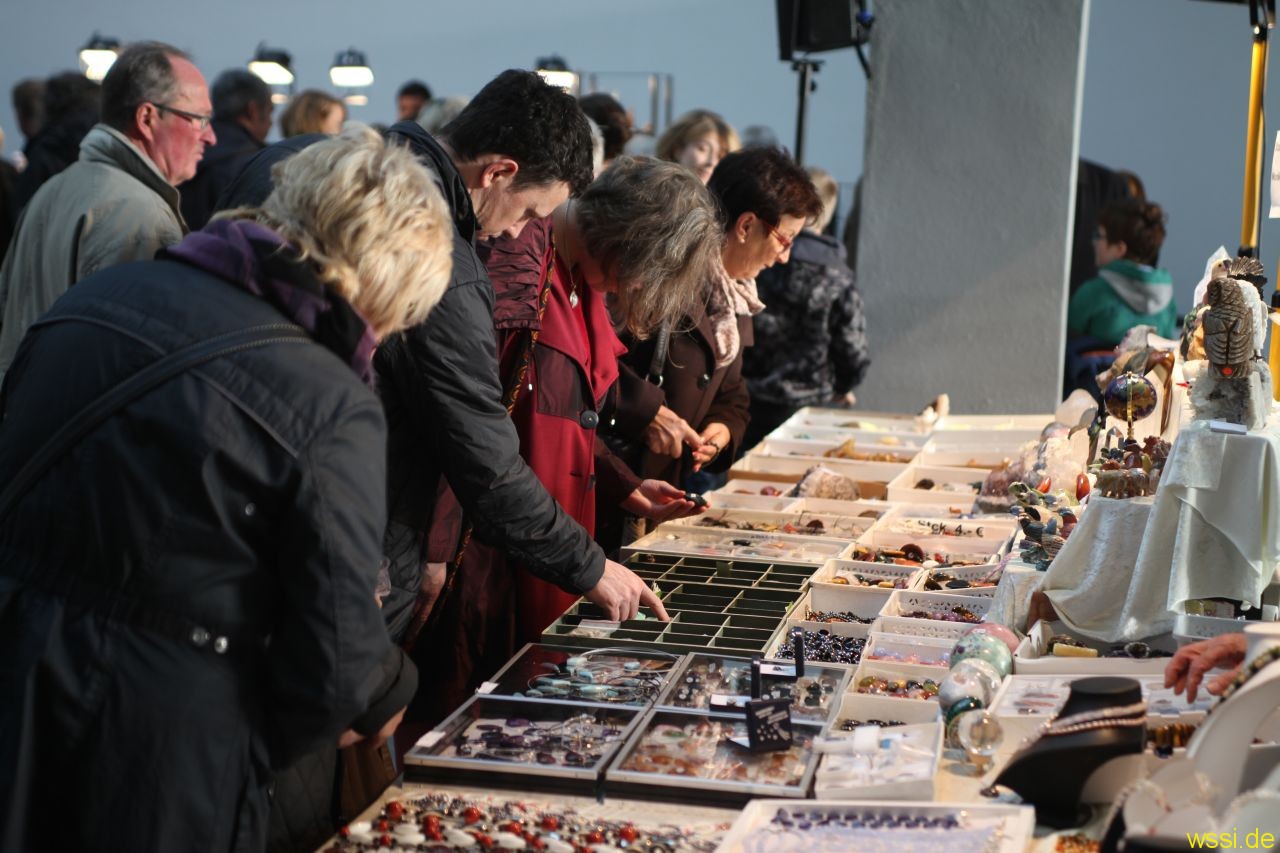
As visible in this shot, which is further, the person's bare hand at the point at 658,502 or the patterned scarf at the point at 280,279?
the person's bare hand at the point at 658,502

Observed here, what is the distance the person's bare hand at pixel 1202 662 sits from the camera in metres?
1.72

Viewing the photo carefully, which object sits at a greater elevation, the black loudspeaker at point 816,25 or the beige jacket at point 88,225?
the black loudspeaker at point 816,25

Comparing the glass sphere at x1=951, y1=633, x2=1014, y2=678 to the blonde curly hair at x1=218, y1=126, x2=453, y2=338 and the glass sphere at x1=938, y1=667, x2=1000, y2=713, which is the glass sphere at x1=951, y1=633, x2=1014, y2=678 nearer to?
the glass sphere at x1=938, y1=667, x2=1000, y2=713

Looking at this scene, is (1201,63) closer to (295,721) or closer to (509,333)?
(509,333)

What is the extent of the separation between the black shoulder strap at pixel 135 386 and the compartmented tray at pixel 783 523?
2.00 m

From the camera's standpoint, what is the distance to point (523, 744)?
201 cm

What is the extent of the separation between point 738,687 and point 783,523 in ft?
4.41

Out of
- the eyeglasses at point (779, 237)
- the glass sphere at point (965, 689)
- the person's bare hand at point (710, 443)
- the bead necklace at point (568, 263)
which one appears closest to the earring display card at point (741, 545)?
the person's bare hand at point (710, 443)

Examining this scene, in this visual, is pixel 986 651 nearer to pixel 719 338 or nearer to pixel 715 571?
pixel 715 571

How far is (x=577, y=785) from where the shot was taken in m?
1.87

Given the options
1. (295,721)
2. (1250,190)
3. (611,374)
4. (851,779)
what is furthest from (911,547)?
(295,721)

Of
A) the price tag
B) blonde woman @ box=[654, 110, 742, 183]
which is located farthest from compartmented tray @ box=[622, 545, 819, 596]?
blonde woman @ box=[654, 110, 742, 183]

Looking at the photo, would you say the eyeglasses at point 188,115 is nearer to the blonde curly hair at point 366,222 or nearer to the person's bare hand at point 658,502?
the person's bare hand at point 658,502

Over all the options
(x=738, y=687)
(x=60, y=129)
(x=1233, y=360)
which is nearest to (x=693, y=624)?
(x=738, y=687)
